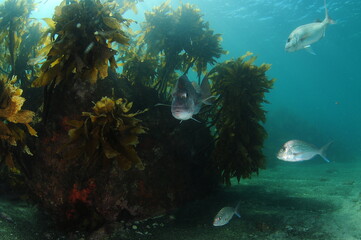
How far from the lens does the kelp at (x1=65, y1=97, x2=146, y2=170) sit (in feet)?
10.2

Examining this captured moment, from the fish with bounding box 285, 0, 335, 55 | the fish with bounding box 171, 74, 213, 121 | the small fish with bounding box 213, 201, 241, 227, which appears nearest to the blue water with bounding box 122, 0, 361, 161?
the fish with bounding box 285, 0, 335, 55

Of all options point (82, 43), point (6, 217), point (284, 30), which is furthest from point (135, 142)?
point (284, 30)

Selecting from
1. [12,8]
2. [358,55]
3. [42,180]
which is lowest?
[42,180]

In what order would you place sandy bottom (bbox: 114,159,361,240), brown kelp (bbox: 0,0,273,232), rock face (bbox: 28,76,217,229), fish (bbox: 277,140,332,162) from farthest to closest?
fish (bbox: 277,140,332,162), rock face (bbox: 28,76,217,229), sandy bottom (bbox: 114,159,361,240), brown kelp (bbox: 0,0,273,232)

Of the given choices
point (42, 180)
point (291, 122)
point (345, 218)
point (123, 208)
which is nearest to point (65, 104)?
point (42, 180)

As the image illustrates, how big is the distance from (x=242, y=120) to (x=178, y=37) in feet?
10.7

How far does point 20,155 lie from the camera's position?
3854 millimetres

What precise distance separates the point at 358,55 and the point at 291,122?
140ft

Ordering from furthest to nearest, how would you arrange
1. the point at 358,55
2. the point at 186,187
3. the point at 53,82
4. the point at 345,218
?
the point at 358,55, the point at 186,187, the point at 345,218, the point at 53,82

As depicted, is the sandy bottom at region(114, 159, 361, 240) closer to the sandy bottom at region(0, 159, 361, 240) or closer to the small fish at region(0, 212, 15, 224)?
the sandy bottom at region(0, 159, 361, 240)

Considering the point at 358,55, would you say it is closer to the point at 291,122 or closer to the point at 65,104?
the point at 291,122

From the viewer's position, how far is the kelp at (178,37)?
6703 millimetres

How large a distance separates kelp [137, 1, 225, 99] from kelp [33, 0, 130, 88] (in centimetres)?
318

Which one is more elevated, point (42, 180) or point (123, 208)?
point (42, 180)
